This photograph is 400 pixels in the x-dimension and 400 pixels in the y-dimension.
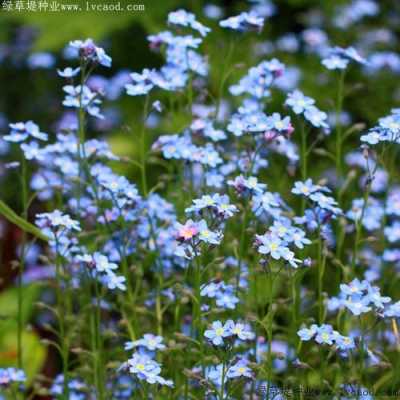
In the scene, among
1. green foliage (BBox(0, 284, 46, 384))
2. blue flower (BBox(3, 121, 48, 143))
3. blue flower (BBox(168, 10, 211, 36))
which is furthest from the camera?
green foliage (BBox(0, 284, 46, 384))

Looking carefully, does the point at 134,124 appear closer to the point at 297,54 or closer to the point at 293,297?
the point at 297,54

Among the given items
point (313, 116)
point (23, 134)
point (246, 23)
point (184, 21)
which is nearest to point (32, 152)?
point (23, 134)

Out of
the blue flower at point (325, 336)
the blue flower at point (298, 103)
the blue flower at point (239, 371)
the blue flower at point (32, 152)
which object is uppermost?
the blue flower at point (298, 103)

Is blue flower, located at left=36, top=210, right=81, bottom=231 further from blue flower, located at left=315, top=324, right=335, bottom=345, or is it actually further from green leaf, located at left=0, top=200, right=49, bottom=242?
blue flower, located at left=315, top=324, right=335, bottom=345

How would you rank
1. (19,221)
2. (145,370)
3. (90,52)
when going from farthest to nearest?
(19,221)
(90,52)
(145,370)

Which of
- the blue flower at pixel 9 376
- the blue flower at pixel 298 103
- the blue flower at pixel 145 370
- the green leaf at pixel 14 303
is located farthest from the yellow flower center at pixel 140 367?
the green leaf at pixel 14 303

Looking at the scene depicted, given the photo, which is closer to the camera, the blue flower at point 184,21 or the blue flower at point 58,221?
the blue flower at point 58,221

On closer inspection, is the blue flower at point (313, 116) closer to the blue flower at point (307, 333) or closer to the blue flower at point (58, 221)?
the blue flower at point (307, 333)

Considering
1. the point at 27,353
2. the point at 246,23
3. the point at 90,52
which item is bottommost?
the point at 27,353

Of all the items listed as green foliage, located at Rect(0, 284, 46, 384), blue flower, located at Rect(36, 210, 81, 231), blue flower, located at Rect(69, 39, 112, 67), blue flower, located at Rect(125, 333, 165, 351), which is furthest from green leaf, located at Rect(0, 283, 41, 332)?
blue flower, located at Rect(69, 39, 112, 67)

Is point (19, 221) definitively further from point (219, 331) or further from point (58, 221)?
point (219, 331)

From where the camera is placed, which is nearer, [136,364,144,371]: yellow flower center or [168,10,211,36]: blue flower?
[136,364,144,371]: yellow flower center
